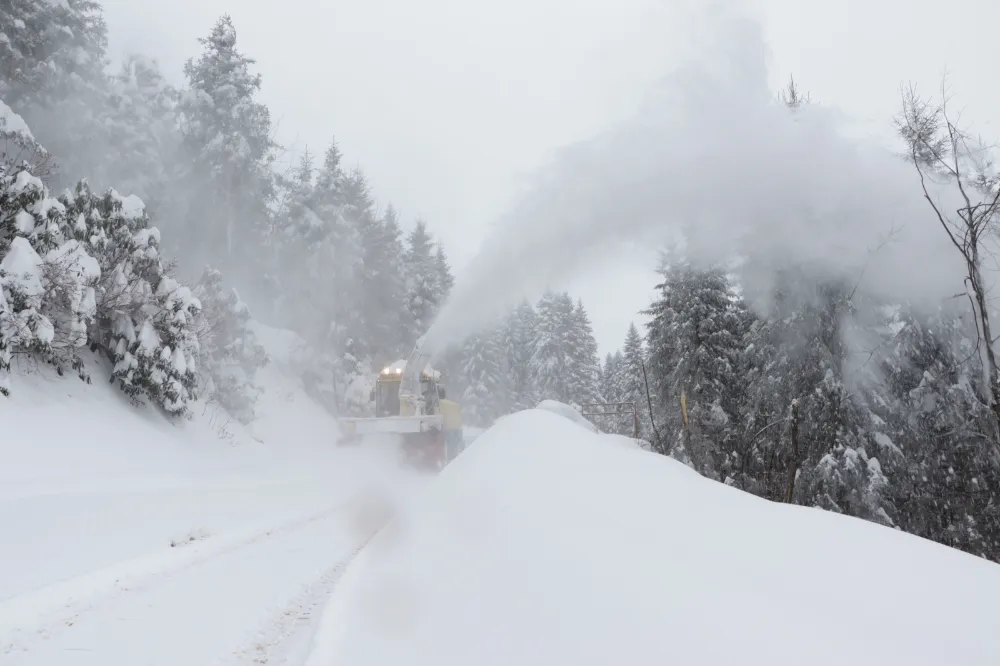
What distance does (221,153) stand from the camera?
30781 mm

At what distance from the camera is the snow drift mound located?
2.40 m

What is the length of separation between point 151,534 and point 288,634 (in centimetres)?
436

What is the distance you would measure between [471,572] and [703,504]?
176cm

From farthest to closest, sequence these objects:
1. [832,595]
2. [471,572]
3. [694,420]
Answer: [694,420], [471,572], [832,595]

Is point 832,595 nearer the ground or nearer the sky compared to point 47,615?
nearer the sky

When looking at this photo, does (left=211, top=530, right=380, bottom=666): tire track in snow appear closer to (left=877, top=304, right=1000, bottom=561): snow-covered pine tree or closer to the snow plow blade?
the snow plow blade

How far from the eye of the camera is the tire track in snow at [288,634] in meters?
3.89

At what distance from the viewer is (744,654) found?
2.28 meters

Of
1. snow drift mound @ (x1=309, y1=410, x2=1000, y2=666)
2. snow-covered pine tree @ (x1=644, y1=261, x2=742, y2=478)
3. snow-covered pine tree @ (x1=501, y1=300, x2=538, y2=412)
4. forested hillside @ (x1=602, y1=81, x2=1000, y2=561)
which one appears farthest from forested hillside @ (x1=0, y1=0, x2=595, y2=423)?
snow-covered pine tree @ (x1=644, y1=261, x2=742, y2=478)

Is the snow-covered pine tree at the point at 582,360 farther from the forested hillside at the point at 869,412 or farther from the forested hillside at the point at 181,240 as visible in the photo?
the forested hillside at the point at 869,412

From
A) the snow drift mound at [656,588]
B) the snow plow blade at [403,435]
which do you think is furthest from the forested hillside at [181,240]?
the snow drift mound at [656,588]

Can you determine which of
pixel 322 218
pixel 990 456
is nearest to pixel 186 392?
pixel 990 456

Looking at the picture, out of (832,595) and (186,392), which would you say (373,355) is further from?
(832,595)

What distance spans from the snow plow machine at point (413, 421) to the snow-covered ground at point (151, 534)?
0.96 meters
